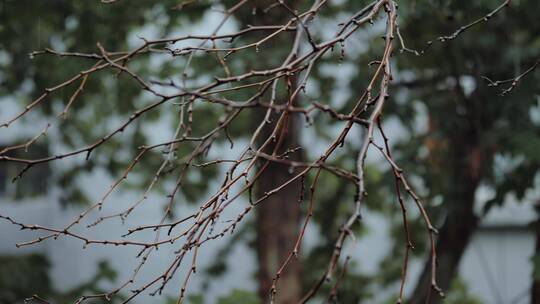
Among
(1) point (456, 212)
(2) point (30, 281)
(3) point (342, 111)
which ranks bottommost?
(1) point (456, 212)

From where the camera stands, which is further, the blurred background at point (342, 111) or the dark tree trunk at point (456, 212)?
the dark tree trunk at point (456, 212)

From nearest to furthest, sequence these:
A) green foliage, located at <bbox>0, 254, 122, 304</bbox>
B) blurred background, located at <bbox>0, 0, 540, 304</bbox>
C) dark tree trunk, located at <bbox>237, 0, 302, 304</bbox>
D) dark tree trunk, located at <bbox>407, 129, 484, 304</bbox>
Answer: blurred background, located at <bbox>0, 0, 540, 304</bbox> < dark tree trunk, located at <bbox>407, 129, 484, 304</bbox> < dark tree trunk, located at <bbox>237, 0, 302, 304</bbox> < green foliage, located at <bbox>0, 254, 122, 304</bbox>

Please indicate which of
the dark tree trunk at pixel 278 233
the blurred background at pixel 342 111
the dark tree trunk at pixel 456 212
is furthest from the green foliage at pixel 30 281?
the dark tree trunk at pixel 456 212

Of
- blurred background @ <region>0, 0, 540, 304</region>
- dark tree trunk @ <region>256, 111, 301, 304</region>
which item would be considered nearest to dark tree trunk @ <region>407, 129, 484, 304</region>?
blurred background @ <region>0, 0, 540, 304</region>

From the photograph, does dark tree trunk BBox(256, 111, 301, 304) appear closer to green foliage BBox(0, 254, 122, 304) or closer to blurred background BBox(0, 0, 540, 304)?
blurred background BBox(0, 0, 540, 304)

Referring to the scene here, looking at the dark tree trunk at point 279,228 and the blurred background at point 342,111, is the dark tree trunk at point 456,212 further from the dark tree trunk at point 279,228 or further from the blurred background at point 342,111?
the dark tree trunk at point 279,228

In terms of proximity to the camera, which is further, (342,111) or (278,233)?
(278,233)

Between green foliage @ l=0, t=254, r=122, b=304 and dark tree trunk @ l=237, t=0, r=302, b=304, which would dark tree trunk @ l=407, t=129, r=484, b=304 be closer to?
dark tree trunk @ l=237, t=0, r=302, b=304

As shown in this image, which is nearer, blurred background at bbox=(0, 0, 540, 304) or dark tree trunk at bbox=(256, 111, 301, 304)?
blurred background at bbox=(0, 0, 540, 304)

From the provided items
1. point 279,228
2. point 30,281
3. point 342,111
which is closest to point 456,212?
point 342,111

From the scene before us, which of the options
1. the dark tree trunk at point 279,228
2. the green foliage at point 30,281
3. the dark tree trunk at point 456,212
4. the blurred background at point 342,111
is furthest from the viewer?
the green foliage at point 30,281

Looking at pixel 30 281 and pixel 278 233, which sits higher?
pixel 30 281

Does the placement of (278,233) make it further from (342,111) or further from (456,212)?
(456,212)

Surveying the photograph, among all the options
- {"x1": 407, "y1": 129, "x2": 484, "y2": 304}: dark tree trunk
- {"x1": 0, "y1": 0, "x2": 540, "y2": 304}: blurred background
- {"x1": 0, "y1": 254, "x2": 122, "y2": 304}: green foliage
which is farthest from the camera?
{"x1": 0, "y1": 254, "x2": 122, "y2": 304}: green foliage
